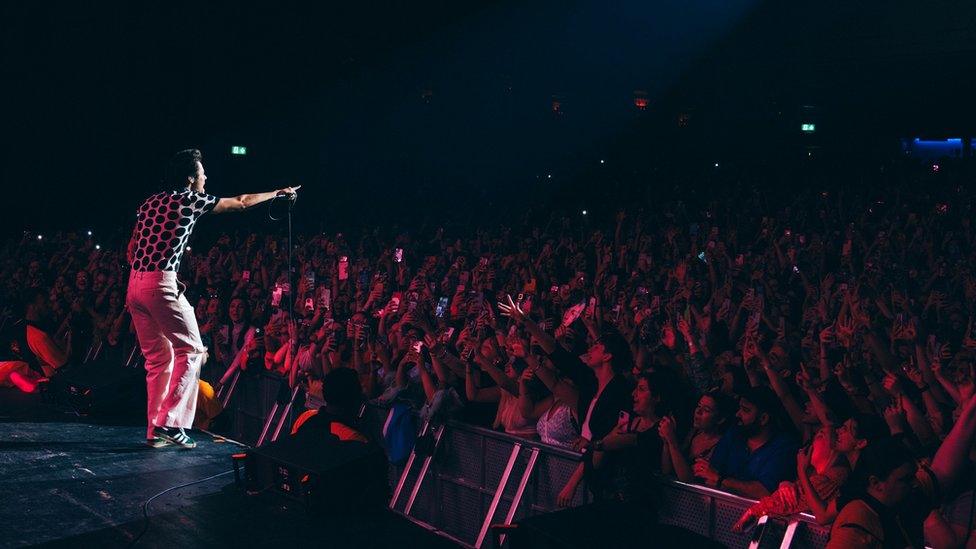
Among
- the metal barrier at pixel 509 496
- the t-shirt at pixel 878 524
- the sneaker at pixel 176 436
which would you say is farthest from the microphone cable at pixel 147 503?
the t-shirt at pixel 878 524

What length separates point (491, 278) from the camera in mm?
9344

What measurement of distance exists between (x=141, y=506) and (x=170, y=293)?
158 centimetres

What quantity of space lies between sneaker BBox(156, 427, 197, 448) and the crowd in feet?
2.78

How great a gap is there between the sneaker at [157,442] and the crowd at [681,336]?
3.19 feet

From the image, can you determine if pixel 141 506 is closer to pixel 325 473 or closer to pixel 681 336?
pixel 325 473

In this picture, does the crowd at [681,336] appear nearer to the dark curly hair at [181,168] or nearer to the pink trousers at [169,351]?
the pink trousers at [169,351]

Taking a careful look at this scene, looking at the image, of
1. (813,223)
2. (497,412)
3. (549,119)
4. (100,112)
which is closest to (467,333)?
(497,412)

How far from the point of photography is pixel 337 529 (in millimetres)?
4645

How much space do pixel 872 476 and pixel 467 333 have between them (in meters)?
3.68

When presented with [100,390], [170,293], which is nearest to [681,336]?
[170,293]

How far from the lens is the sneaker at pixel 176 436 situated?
20.4 ft

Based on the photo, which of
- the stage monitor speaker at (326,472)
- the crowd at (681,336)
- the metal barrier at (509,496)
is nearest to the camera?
the metal barrier at (509,496)

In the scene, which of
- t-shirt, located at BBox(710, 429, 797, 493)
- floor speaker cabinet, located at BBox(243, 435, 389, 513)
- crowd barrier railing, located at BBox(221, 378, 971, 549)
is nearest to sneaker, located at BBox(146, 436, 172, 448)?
floor speaker cabinet, located at BBox(243, 435, 389, 513)

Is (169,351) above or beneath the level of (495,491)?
above
